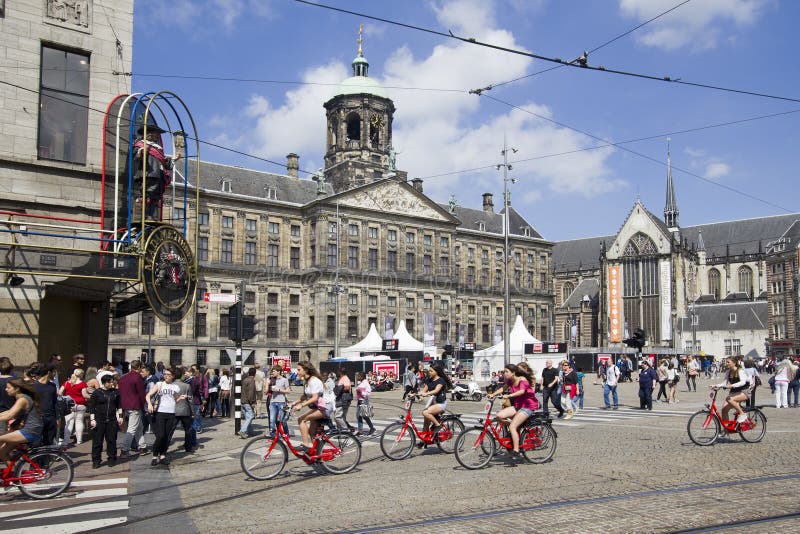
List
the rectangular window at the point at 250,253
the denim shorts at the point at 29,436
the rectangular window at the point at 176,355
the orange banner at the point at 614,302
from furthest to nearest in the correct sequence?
the orange banner at the point at 614,302 < the rectangular window at the point at 250,253 < the rectangular window at the point at 176,355 < the denim shorts at the point at 29,436

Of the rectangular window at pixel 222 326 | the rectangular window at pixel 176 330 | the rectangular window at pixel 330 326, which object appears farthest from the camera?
the rectangular window at pixel 330 326

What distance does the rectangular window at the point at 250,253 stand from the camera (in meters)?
62.0

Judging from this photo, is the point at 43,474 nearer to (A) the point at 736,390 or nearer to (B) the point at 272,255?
(A) the point at 736,390

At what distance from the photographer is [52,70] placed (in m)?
15.7

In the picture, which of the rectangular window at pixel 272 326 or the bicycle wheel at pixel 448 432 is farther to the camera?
the rectangular window at pixel 272 326

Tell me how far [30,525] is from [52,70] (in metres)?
10.9

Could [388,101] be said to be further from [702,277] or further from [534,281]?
[702,277]

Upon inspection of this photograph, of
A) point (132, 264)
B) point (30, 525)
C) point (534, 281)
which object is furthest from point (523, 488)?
point (534, 281)

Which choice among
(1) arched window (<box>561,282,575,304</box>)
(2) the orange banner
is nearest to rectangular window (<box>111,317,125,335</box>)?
(2) the orange banner

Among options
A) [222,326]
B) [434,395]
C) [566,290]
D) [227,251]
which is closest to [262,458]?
[434,395]

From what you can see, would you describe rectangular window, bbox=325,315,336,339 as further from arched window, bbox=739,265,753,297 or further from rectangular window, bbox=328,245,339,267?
arched window, bbox=739,265,753,297

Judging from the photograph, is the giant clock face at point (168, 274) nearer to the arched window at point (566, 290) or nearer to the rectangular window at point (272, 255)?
the rectangular window at point (272, 255)

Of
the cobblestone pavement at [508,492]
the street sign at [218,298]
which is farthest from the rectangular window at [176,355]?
the cobblestone pavement at [508,492]

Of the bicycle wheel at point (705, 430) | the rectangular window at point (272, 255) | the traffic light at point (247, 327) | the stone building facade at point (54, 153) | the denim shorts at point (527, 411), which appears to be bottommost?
the bicycle wheel at point (705, 430)
